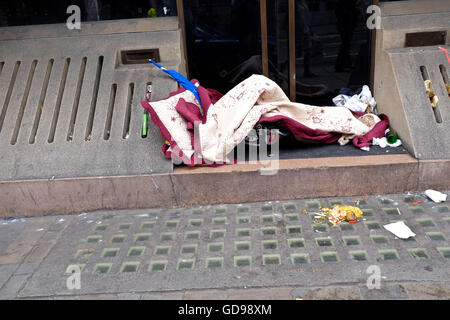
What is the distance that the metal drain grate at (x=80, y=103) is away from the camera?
3701mm

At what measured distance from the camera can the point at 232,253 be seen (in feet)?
9.81

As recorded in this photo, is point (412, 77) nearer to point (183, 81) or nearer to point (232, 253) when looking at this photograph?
point (183, 81)

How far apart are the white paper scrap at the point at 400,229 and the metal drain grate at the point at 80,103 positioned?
1.75 meters

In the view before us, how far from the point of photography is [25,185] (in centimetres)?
363

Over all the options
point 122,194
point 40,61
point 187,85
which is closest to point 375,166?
point 187,85

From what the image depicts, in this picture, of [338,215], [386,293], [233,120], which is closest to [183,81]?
[233,120]

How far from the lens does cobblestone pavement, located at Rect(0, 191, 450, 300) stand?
262cm

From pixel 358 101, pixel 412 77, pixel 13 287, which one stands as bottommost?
pixel 13 287

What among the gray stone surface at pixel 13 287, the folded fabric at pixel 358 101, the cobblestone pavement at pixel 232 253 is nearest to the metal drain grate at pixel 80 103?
the cobblestone pavement at pixel 232 253

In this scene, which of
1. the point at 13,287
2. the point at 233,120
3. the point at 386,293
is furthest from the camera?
the point at 233,120

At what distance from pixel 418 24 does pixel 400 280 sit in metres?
2.64

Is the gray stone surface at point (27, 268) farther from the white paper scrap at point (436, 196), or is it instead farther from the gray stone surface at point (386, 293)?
the white paper scrap at point (436, 196)

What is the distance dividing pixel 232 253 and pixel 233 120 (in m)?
1.20

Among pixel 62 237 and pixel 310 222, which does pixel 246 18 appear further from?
pixel 62 237
